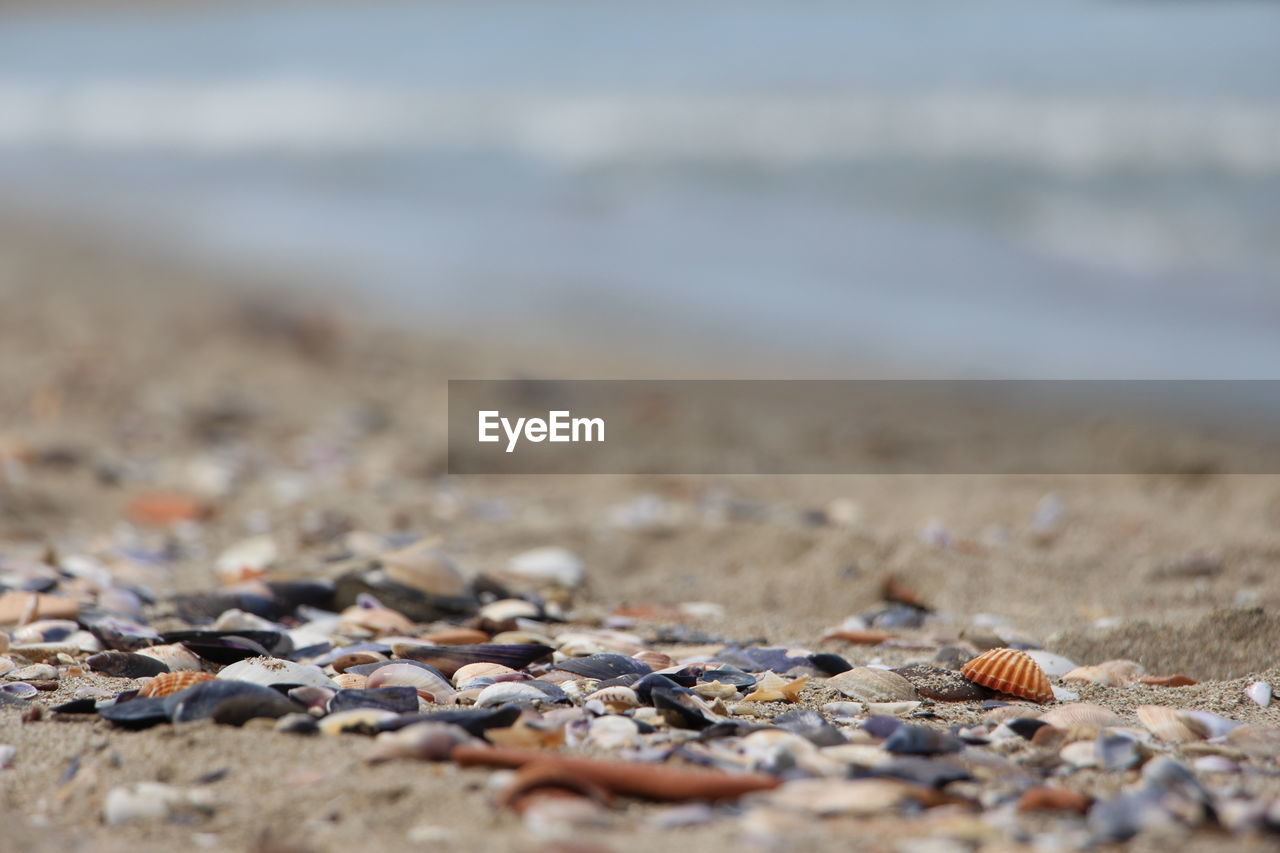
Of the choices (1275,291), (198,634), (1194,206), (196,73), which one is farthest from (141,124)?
(198,634)

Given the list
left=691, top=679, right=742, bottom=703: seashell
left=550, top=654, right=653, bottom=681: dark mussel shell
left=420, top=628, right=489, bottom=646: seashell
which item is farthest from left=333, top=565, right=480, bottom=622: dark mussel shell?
left=691, top=679, right=742, bottom=703: seashell

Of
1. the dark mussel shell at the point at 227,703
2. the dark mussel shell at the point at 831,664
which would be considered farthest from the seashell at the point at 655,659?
the dark mussel shell at the point at 227,703

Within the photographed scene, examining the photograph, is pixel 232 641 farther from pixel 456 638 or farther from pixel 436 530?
pixel 436 530

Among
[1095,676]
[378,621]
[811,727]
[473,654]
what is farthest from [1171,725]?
[378,621]

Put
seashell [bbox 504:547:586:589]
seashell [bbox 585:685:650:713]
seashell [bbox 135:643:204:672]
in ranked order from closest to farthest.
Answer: seashell [bbox 585:685:650:713], seashell [bbox 135:643:204:672], seashell [bbox 504:547:586:589]

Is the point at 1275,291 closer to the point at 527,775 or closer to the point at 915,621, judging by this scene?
the point at 915,621

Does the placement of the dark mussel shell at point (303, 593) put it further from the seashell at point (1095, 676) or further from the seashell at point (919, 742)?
the seashell at point (1095, 676)

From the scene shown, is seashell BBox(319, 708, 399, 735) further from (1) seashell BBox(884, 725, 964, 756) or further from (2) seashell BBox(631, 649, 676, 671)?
(1) seashell BBox(884, 725, 964, 756)
